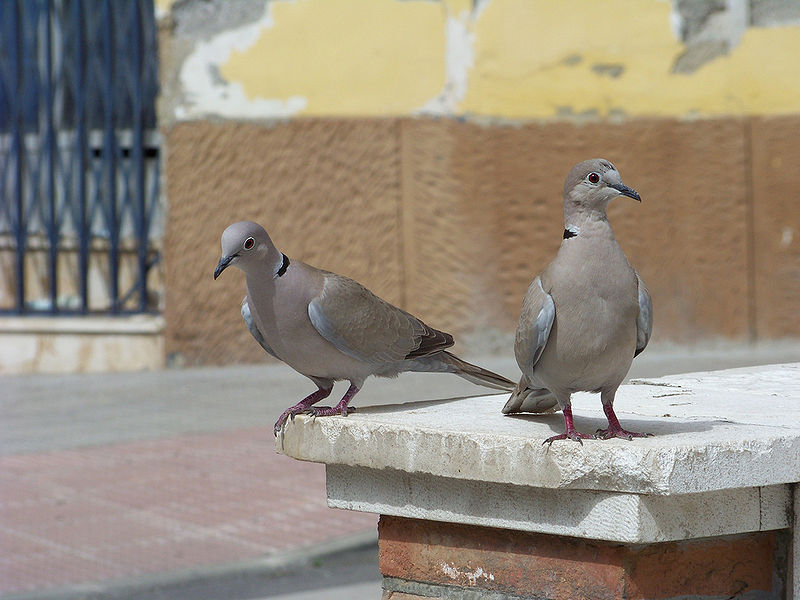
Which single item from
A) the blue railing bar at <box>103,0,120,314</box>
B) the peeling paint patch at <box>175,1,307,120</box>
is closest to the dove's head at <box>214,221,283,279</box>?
the peeling paint patch at <box>175,1,307,120</box>

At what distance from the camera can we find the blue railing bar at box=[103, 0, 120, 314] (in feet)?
32.3

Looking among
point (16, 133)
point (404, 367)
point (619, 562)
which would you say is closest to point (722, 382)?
point (404, 367)

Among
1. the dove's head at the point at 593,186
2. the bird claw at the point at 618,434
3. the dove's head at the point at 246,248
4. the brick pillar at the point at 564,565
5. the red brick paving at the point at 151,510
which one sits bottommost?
the red brick paving at the point at 151,510

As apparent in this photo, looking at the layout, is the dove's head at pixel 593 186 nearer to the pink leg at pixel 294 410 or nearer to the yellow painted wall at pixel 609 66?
the pink leg at pixel 294 410

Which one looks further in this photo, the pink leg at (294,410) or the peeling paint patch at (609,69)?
the peeling paint patch at (609,69)

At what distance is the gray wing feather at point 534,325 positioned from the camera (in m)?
2.64

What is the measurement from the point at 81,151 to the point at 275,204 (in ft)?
6.12

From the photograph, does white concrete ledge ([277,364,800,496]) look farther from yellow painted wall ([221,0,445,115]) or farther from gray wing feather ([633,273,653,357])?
yellow painted wall ([221,0,445,115])

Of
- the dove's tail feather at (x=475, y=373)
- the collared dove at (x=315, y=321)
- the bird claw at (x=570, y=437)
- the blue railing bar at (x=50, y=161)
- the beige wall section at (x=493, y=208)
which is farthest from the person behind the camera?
the blue railing bar at (x=50, y=161)

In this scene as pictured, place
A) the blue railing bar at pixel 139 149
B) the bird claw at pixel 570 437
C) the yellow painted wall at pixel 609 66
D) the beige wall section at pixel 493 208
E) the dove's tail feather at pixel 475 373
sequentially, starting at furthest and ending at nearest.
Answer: the blue railing bar at pixel 139 149
the beige wall section at pixel 493 208
the yellow painted wall at pixel 609 66
the dove's tail feather at pixel 475 373
the bird claw at pixel 570 437

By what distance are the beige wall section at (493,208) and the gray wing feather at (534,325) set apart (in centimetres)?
639

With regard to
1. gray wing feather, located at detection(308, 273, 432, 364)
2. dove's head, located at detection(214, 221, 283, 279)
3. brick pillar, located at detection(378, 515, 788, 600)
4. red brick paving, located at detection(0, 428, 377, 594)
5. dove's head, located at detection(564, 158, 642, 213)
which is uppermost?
dove's head, located at detection(564, 158, 642, 213)

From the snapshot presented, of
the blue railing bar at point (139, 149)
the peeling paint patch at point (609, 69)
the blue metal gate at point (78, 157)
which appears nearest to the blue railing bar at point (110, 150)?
the blue metal gate at point (78, 157)

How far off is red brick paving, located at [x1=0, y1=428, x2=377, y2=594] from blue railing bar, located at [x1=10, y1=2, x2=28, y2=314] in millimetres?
3301
